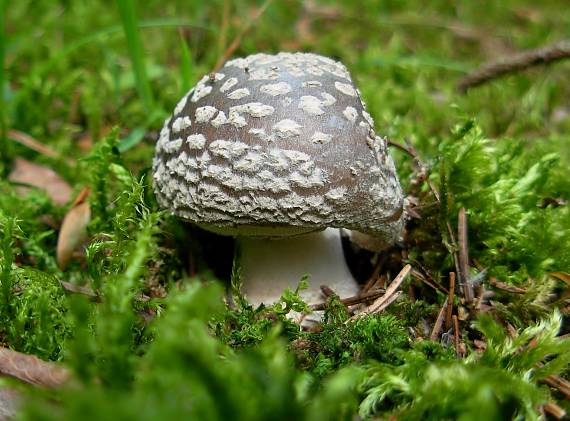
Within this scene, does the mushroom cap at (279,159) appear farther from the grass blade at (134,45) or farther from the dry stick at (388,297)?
the grass blade at (134,45)

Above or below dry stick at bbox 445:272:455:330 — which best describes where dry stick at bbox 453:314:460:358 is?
below

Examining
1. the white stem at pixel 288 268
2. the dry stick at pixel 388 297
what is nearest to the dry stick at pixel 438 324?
the dry stick at pixel 388 297

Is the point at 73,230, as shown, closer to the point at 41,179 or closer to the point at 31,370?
the point at 41,179

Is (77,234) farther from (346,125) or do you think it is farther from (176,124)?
(346,125)

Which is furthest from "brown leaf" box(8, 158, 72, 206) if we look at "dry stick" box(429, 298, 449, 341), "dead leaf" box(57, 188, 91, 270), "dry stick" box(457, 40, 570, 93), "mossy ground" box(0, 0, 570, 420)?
"dry stick" box(457, 40, 570, 93)

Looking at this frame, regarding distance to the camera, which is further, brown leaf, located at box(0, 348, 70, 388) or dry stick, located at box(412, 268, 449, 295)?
dry stick, located at box(412, 268, 449, 295)

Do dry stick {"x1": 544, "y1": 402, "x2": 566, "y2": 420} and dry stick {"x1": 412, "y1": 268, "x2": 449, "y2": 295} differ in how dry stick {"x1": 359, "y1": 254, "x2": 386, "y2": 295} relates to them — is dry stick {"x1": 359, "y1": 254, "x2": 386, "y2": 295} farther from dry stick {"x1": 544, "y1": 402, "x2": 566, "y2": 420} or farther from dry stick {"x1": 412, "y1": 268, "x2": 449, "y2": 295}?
dry stick {"x1": 544, "y1": 402, "x2": 566, "y2": 420}

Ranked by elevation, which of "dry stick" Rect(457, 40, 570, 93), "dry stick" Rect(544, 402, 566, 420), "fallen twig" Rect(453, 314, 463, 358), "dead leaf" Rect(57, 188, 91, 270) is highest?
"dry stick" Rect(457, 40, 570, 93)

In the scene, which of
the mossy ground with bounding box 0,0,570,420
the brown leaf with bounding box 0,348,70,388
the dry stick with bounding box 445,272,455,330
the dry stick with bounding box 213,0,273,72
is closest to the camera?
the mossy ground with bounding box 0,0,570,420

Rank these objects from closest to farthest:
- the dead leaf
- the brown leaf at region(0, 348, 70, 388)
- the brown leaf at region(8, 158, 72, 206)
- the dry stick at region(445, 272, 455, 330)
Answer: the brown leaf at region(0, 348, 70, 388)
the dry stick at region(445, 272, 455, 330)
the dead leaf
the brown leaf at region(8, 158, 72, 206)
